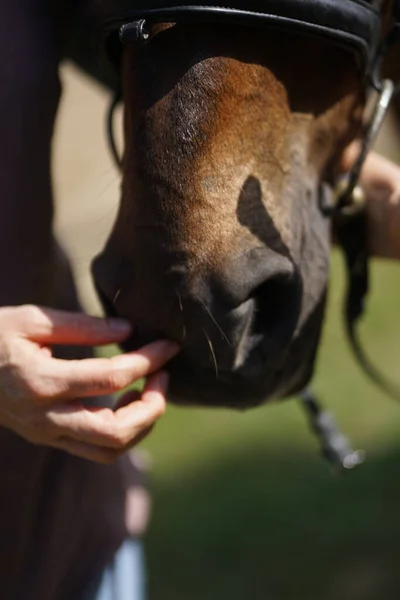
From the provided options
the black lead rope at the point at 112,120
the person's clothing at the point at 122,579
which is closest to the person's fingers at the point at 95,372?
the black lead rope at the point at 112,120

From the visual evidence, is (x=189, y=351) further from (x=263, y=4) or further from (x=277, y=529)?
(x=277, y=529)

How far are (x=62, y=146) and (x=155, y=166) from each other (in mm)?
3573

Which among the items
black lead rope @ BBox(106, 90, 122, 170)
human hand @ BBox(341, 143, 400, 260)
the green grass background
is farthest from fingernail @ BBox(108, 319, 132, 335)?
the green grass background

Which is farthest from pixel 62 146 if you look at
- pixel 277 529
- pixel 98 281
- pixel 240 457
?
pixel 98 281

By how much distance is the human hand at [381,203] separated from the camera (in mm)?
1146

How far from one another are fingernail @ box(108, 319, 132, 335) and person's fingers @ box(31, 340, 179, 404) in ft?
0.09

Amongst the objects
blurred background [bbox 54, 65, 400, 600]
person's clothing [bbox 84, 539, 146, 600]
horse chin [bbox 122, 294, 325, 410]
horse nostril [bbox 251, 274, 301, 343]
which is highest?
horse nostril [bbox 251, 274, 301, 343]

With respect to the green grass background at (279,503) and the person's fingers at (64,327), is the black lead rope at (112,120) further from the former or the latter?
the green grass background at (279,503)

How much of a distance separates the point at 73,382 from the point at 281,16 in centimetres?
42

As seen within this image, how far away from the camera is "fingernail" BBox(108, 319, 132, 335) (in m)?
0.94

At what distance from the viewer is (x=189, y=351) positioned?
940 millimetres

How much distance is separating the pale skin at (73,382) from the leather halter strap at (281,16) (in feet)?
0.97

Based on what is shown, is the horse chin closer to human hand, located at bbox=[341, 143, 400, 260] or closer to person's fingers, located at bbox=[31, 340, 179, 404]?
person's fingers, located at bbox=[31, 340, 179, 404]

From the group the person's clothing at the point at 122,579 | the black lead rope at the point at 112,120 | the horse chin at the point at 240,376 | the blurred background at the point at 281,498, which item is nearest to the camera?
the horse chin at the point at 240,376
